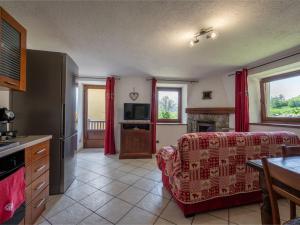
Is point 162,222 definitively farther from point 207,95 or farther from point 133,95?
point 207,95

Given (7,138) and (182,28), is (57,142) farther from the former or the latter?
(182,28)

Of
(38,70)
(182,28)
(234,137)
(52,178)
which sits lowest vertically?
(52,178)

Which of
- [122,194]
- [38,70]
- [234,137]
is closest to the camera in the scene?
[234,137]

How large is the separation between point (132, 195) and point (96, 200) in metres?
0.47

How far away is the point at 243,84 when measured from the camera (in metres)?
3.48

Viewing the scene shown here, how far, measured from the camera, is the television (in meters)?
4.40

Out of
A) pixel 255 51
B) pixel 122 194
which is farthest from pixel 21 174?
pixel 255 51

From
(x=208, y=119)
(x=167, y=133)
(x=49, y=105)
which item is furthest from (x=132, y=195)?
(x=208, y=119)

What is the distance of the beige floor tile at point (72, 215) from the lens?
166cm

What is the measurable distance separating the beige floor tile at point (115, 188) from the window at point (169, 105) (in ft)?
9.04

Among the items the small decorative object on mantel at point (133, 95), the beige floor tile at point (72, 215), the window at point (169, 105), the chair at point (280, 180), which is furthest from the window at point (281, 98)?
the beige floor tile at point (72, 215)

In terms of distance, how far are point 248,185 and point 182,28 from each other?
2034mm

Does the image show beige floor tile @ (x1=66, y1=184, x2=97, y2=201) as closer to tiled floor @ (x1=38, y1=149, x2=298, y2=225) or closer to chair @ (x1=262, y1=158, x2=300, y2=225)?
tiled floor @ (x1=38, y1=149, x2=298, y2=225)

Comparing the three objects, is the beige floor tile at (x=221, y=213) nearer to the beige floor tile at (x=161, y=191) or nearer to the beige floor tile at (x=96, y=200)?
the beige floor tile at (x=161, y=191)
